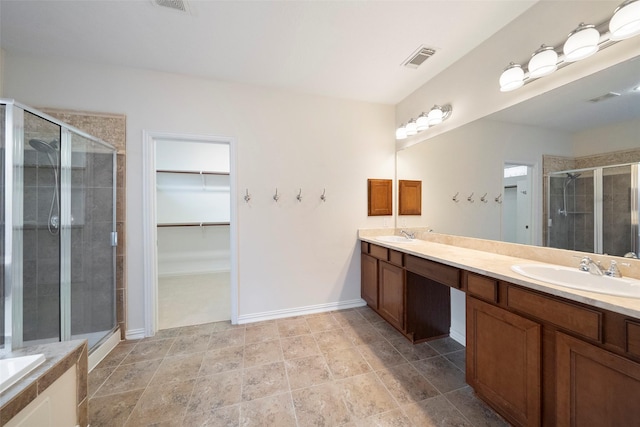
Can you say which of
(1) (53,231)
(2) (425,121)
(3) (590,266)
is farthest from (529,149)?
(1) (53,231)

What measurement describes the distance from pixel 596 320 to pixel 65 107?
3.94 meters

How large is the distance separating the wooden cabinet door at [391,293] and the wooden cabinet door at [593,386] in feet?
3.73

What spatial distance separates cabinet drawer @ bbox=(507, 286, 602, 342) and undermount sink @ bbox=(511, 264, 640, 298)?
9 centimetres

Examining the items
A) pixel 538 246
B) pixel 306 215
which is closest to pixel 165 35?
pixel 306 215

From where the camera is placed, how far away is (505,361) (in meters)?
1.26

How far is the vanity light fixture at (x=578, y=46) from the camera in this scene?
109 centimetres

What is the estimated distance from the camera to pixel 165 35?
1.81 metres

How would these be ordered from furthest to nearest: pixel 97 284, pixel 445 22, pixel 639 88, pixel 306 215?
1. pixel 306 215
2. pixel 97 284
3. pixel 445 22
4. pixel 639 88

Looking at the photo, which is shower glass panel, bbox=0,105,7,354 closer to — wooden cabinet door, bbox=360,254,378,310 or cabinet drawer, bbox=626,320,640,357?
wooden cabinet door, bbox=360,254,378,310

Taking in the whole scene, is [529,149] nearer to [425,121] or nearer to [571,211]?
[571,211]

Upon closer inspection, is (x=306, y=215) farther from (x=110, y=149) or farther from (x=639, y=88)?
(x=639, y=88)

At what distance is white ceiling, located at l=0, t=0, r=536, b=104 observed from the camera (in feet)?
5.12

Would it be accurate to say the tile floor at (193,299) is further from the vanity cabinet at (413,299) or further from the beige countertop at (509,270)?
the beige countertop at (509,270)

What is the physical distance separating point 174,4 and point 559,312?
9.36 ft
